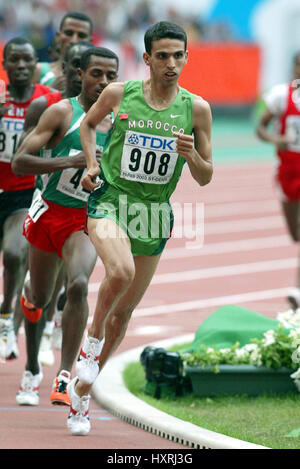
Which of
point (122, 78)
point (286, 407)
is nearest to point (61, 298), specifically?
point (286, 407)

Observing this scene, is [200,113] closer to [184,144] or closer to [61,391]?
[184,144]

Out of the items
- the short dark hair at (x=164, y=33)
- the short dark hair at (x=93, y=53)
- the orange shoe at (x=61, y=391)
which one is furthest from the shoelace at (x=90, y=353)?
the short dark hair at (x=93, y=53)

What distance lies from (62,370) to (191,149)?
1.83 metres

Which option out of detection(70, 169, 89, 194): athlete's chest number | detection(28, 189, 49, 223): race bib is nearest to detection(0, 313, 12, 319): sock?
detection(28, 189, 49, 223): race bib

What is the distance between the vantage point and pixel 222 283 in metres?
13.8

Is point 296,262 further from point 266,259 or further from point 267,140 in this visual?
point 267,140

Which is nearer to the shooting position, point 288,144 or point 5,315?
point 5,315

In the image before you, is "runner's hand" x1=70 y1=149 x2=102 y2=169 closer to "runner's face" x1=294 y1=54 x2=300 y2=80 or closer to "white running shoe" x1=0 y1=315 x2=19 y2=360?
"white running shoe" x1=0 y1=315 x2=19 y2=360

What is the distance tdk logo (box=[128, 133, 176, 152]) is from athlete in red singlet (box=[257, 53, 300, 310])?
5670 mm

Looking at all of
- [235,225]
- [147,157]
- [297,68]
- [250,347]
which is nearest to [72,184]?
[147,157]

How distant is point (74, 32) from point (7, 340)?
284 centimetres

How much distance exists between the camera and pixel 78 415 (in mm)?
6672

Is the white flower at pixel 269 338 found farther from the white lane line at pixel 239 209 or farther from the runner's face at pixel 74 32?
the white lane line at pixel 239 209
